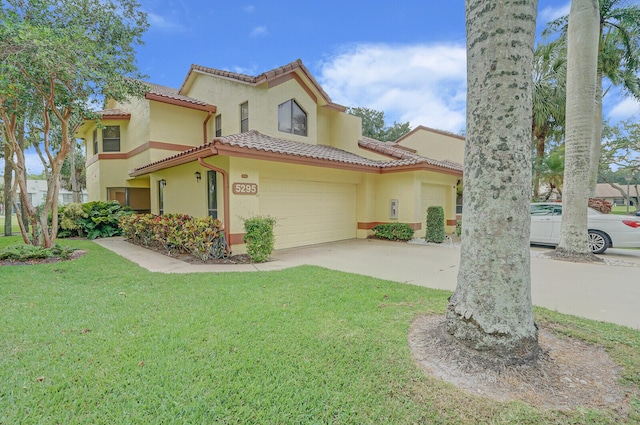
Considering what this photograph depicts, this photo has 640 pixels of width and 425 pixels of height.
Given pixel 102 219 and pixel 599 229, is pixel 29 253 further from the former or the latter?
pixel 599 229

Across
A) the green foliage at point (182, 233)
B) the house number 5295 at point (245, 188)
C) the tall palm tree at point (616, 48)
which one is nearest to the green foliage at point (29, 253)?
the green foliage at point (182, 233)

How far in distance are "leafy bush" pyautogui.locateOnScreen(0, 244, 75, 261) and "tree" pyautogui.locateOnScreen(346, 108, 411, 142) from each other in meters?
29.0

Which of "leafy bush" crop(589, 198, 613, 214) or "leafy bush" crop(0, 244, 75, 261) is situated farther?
"leafy bush" crop(589, 198, 613, 214)

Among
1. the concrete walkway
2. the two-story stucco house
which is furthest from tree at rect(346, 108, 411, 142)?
the concrete walkway

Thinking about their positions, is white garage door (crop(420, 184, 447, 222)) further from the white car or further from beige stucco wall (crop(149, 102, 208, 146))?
beige stucco wall (crop(149, 102, 208, 146))

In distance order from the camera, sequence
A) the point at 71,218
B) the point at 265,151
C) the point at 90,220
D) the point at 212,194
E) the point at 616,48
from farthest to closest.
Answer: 1. the point at 90,220
2. the point at 71,218
3. the point at 616,48
4. the point at 212,194
5. the point at 265,151

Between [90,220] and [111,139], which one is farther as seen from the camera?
[111,139]

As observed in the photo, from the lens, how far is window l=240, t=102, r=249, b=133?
11866 millimetres

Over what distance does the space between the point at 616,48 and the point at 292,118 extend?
1350 centimetres

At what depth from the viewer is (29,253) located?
7.80 meters

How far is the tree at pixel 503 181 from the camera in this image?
286 cm

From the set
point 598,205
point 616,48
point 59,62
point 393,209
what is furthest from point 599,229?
point 59,62

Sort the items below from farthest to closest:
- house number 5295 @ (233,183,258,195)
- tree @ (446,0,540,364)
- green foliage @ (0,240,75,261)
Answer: house number 5295 @ (233,183,258,195), green foliage @ (0,240,75,261), tree @ (446,0,540,364)

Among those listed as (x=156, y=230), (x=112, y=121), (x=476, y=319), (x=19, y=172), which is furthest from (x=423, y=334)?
(x=112, y=121)
